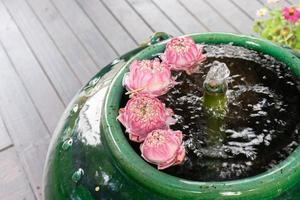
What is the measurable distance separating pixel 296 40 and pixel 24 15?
4.85 feet

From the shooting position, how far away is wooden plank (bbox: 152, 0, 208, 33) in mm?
2354

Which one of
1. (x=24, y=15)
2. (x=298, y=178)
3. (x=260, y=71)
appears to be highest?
(x=24, y=15)

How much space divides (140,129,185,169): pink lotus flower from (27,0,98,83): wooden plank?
1.49m

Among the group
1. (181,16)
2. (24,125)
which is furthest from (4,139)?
(181,16)

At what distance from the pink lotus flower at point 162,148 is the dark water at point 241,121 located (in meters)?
0.02

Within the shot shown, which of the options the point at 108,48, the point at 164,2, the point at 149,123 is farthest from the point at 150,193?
the point at 164,2

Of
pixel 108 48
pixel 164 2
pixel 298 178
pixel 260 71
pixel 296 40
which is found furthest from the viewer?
pixel 164 2

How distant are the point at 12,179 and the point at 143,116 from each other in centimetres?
128

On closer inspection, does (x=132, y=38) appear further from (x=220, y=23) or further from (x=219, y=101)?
(x=219, y=101)

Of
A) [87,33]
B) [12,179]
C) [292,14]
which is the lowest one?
[12,179]

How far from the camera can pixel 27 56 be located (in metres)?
2.38

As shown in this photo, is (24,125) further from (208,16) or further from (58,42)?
(208,16)

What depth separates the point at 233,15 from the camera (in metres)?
2.38

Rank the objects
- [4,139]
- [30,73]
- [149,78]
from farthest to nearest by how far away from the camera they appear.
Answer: [30,73]
[4,139]
[149,78]
